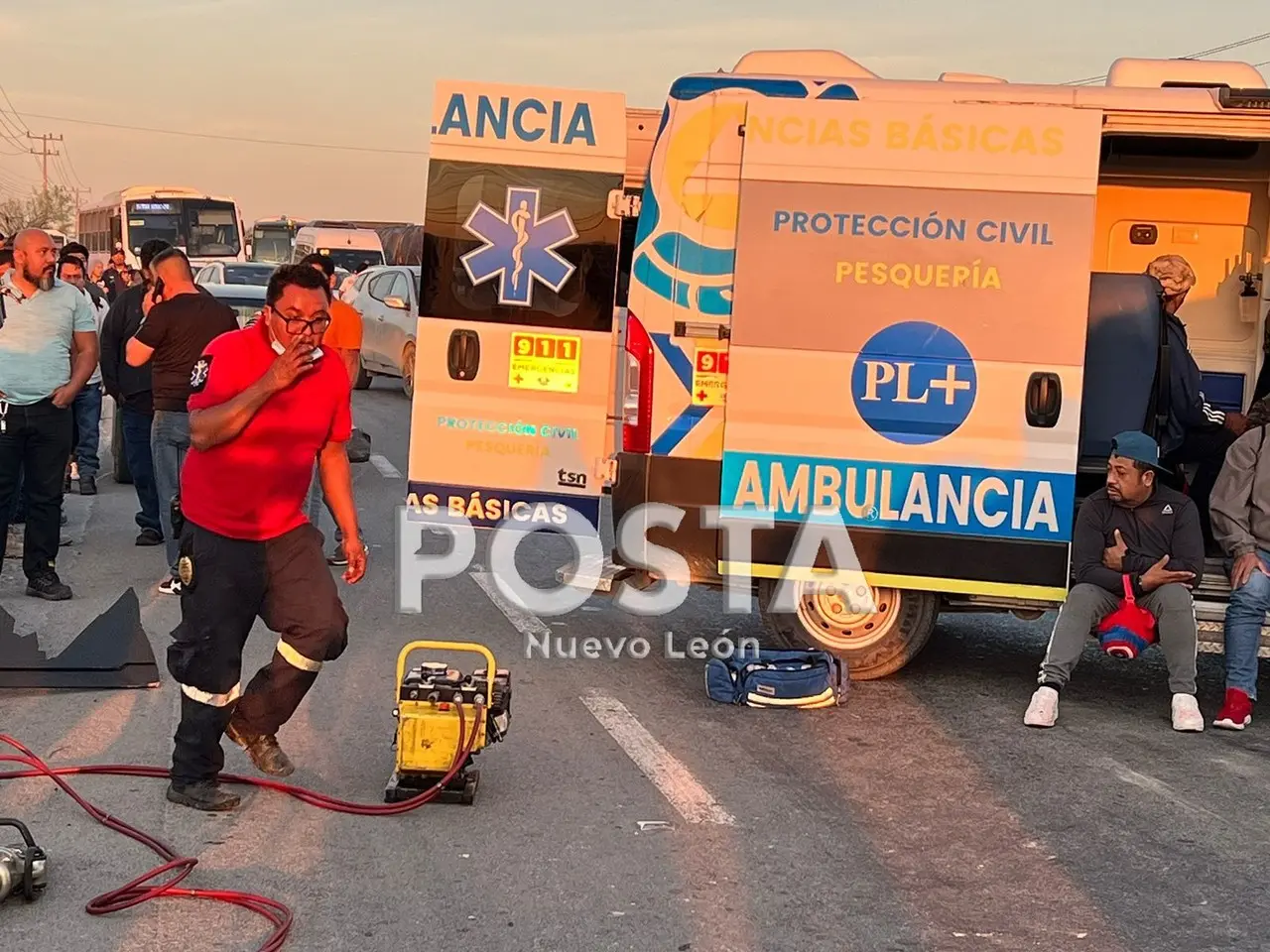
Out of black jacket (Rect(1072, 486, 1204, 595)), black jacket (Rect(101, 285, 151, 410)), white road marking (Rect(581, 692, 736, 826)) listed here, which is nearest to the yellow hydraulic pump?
white road marking (Rect(581, 692, 736, 826))

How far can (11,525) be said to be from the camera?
10945mm

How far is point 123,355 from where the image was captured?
10961mm

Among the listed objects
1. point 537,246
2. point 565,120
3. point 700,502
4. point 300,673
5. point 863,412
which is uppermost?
point 565,120

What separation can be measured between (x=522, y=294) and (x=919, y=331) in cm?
188

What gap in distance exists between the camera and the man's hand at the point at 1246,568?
711cm

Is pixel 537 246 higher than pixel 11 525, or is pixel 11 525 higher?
pixel 537 246

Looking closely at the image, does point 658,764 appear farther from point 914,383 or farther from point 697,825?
point 914,383

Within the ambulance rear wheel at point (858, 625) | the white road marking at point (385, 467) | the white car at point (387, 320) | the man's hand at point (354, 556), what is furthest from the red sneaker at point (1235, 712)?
the white car at point (387, 320)

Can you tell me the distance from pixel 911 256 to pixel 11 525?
683cm

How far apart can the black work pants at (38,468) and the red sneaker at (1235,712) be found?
610cm

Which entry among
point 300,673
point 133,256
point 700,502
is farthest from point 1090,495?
point 133,256

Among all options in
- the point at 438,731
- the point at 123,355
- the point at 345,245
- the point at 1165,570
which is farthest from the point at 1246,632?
the point at 345,245

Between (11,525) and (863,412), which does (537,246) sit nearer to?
(863,412)

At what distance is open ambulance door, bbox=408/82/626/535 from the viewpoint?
7527 mm
